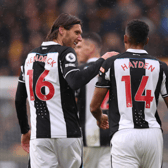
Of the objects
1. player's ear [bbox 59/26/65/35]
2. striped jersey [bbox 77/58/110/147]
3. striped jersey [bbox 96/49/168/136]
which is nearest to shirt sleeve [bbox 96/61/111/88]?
striped jersey [bbox 96/49/168/136]

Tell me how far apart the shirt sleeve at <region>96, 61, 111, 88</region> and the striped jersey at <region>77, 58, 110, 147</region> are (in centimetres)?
116

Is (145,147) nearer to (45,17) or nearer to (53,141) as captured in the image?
(53,141)

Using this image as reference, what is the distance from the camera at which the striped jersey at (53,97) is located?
2.43 meters

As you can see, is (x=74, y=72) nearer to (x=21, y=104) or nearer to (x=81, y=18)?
(x=21, y=104)

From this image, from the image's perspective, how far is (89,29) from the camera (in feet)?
26.1

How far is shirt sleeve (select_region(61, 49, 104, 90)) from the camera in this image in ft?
7.70

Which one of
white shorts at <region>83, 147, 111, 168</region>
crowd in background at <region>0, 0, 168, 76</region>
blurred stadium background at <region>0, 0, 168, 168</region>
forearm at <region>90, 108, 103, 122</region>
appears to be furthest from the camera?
crowd in background at <region>0, 0, 168, 76</region>

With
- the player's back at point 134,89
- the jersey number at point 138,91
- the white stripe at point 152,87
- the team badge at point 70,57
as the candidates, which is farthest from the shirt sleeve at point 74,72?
the white stripe at point 152,87

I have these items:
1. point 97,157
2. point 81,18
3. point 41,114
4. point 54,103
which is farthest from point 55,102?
point 81,18

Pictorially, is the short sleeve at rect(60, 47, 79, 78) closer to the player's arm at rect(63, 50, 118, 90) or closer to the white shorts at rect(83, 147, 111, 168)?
the player's arm at rect(63, 50, 118, 90)

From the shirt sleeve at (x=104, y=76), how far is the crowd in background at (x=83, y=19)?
5188mm

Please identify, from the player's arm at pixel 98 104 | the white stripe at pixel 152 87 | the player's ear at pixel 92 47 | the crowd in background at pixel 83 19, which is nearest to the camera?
the white stripe at pixel 152 87

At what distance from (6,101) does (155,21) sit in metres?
4.54

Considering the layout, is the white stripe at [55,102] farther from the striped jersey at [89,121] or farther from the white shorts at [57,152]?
the striped jersey at [89,121]
